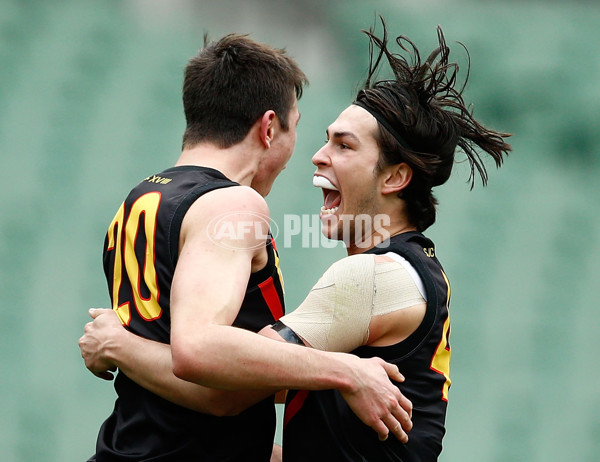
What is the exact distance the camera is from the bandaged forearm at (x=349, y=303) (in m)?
2.91

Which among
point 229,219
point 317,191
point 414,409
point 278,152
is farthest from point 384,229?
point 317,191

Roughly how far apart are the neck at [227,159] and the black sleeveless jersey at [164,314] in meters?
0.08

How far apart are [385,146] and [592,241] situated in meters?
3.19

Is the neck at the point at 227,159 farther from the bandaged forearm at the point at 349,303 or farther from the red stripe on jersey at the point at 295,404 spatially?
the red stripe on jersey at the point at 295,404

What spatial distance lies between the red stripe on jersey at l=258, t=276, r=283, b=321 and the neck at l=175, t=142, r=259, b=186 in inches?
17.5

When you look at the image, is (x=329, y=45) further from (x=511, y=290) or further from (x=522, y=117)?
(x=511, y=290)

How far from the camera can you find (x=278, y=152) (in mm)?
3488

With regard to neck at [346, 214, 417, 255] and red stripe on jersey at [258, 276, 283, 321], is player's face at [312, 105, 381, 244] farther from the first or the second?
red stripe on jersey at [258, 276, 283, 321]

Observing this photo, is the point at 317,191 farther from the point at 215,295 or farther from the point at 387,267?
the point at 215,295

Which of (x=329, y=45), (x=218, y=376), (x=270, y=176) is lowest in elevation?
(x=218, y=376)

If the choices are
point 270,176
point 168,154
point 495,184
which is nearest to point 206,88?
point 270,176

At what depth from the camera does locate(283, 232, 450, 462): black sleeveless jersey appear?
9.95 ft

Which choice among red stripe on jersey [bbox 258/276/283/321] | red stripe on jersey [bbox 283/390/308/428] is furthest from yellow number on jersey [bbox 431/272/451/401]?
red stripe on jersey [bbox 258/276/283/321]

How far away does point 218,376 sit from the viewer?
256 cm
